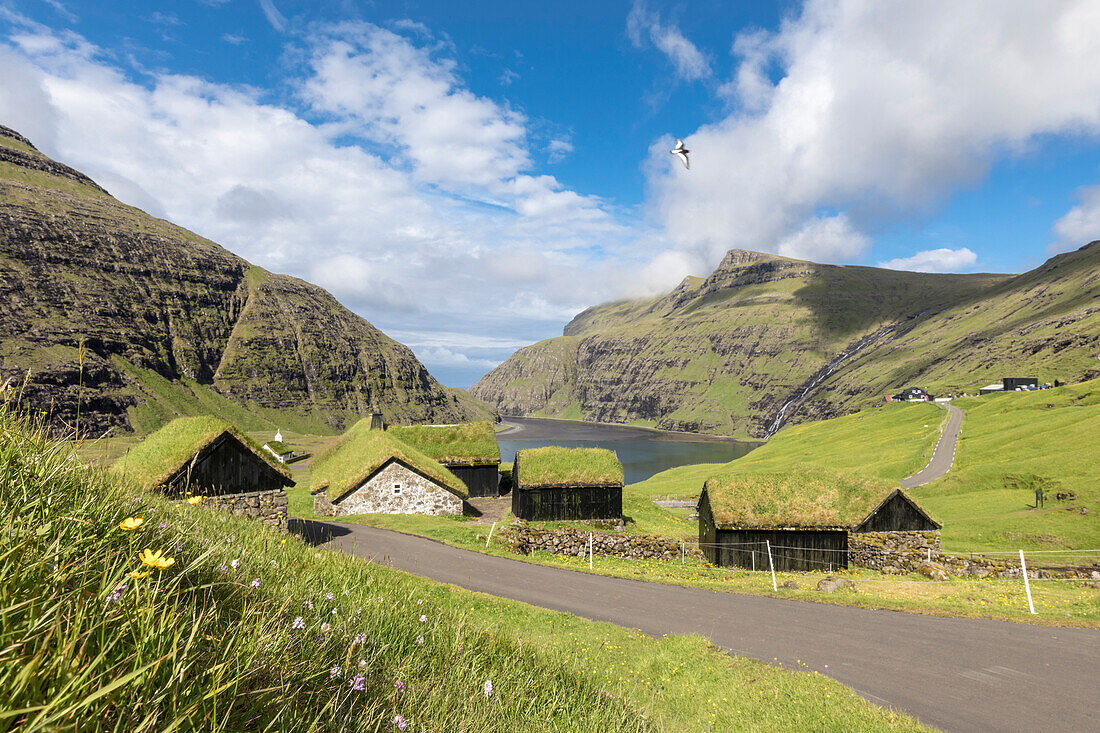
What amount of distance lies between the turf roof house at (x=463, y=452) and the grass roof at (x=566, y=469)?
11973 millimetres

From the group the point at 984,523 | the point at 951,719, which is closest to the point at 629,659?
the point at 951,719

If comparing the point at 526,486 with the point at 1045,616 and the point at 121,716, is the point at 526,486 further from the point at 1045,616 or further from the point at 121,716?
the point at 121,716

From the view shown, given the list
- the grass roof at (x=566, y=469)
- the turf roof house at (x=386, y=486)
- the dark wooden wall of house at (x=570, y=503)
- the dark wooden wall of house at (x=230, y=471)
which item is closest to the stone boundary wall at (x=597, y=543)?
the dark wooden wall of house at (x=570, y=503)

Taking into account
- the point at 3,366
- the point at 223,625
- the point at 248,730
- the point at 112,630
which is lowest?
the point at 248,730

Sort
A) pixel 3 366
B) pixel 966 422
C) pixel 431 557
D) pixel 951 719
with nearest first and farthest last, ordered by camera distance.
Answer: pixel 951 719 → pixel 431 557 → pixel 966 422 → pixel 3 366

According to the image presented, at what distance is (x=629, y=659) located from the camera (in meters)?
13.5

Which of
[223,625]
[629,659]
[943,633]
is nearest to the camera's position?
[223,625]

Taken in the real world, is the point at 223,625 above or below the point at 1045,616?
above

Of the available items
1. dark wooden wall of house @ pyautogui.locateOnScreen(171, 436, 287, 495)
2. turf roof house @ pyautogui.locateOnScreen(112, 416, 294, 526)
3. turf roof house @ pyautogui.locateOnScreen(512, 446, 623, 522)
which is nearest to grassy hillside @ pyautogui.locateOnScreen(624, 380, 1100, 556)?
turf roof house @ pyautogui.locateOnScreen(512, 446, 623, 522)

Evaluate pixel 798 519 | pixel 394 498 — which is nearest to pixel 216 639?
pixel 798 519

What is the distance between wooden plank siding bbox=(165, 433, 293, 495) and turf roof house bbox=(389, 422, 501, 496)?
2768 centimetres

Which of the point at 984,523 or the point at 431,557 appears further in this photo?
the point at 984,523

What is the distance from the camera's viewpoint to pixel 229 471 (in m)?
24.8

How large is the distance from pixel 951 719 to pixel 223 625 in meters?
14.7
